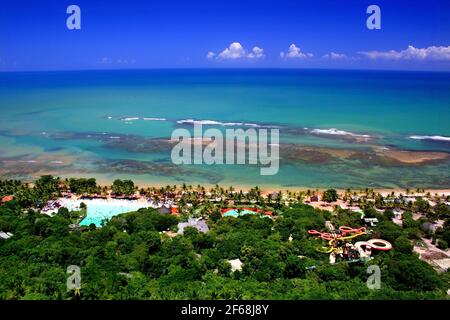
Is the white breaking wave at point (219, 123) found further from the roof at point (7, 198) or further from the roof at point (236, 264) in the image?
the roof at point (236, 264)

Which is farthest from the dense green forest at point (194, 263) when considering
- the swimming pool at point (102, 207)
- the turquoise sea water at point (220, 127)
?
the turquoise sea water at point (220, 127)

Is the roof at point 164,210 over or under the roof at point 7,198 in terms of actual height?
under

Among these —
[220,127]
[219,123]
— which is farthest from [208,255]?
[219,123]

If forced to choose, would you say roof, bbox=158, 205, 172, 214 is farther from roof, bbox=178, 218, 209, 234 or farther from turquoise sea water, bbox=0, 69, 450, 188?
turquoise sea water, bbox=0, 69, 450, 188

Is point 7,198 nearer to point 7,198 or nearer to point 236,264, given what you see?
point 7,198

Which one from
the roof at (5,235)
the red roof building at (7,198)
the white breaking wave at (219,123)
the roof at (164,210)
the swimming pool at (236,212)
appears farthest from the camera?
the white breaking wave at (219,123)


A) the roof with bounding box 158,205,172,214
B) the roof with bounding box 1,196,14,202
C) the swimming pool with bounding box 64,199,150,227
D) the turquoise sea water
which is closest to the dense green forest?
the roof with bounding box 158,205,172,214
